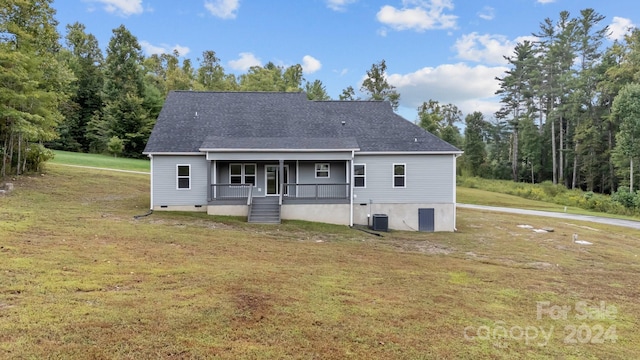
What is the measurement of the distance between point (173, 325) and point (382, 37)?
1250 inches

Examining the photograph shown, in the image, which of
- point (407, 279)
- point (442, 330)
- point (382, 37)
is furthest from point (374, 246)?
point (382, 37)

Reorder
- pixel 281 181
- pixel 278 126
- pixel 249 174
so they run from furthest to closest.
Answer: pixel 278 126 < pixel 249 174 < pixel 281 181

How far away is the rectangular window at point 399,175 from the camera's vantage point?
62.6 feet

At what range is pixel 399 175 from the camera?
19.1 metres

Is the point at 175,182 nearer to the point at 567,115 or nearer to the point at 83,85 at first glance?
the point at 83,85

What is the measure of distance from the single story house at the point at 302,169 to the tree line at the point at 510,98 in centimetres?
1790

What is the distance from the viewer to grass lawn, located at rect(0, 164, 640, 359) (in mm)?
4570

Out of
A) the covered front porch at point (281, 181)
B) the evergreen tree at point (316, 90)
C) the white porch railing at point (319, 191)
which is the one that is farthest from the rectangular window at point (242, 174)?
the evergreen tree at point (316, 90)

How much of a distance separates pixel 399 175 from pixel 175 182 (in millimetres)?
11560

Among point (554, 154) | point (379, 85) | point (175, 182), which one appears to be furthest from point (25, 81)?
point (554, 154)

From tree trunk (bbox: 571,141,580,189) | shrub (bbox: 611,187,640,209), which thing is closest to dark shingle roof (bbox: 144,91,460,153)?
shrub (bbox: 611,187,640,209)

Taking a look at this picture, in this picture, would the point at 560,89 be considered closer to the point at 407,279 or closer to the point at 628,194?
the point at 628,194

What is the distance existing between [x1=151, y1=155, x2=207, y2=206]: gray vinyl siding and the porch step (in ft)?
8.88

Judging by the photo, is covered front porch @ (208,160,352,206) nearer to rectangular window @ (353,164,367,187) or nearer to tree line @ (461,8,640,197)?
rectangular window @ (353,164,367,187)
